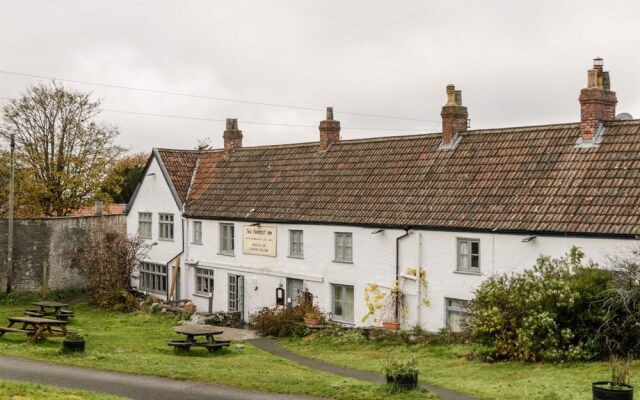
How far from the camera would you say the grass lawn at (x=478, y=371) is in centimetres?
1927

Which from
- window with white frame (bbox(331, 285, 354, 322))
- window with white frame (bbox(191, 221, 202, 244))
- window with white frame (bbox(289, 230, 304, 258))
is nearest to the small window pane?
window with white frame (bbox(191, 221, 202, 244))

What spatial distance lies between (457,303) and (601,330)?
7.50 m

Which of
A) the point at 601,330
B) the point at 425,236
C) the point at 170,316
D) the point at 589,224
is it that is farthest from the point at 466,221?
the point at 170,316

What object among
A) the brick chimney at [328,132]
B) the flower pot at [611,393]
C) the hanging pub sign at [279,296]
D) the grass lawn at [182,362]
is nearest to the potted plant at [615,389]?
the flower pot at [611,393]

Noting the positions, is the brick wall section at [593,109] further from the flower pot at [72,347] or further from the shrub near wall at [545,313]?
the flower pot at [72,347]

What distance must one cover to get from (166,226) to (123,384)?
24730 mm

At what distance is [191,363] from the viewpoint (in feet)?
79.3

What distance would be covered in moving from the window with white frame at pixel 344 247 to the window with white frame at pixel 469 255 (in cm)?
540

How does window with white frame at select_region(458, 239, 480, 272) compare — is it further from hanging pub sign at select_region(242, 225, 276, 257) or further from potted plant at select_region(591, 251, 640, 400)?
hanging pub sign at select_region(242, 225, 276, 257)

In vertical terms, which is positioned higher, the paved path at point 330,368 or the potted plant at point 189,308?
the potted plant at point 189,308

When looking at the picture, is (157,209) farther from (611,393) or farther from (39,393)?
(611,393)

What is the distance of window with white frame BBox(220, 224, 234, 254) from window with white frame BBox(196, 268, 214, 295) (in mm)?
1500

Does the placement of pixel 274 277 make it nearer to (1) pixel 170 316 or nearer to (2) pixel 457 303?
(1) pixel 170 316

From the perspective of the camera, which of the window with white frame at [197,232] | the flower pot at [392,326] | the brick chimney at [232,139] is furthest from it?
the brick chimney at [232,139]
